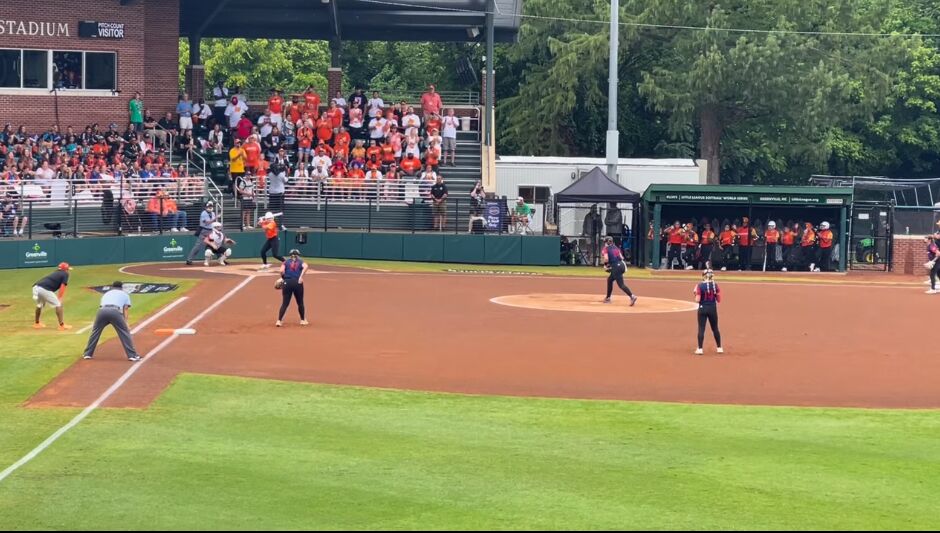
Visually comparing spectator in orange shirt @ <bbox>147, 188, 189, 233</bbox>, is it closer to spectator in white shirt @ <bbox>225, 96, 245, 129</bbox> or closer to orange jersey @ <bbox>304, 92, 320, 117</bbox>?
spectator in white shirt @ <bbox>225, 96, 245, 129</bbox>

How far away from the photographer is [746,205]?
47.6 metres

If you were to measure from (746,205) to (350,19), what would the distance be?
18.4 meters

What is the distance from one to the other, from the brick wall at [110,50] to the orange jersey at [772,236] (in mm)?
22988

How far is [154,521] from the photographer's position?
46.2 ft

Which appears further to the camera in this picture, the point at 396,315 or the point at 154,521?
the point at 396,315

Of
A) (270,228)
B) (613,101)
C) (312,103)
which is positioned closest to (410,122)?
(312,103)

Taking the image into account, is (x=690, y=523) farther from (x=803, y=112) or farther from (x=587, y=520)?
(x=803, y=112)

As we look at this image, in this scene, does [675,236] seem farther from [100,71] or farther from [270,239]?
[100,71]

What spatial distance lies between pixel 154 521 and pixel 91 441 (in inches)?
165

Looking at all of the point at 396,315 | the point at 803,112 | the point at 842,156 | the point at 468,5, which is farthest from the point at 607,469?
the point at 842,156

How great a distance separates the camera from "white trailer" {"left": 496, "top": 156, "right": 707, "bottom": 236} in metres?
51.6

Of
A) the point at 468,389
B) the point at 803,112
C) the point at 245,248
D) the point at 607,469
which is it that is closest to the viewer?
the point at 607,469

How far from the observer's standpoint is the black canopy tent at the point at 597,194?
47.2 m

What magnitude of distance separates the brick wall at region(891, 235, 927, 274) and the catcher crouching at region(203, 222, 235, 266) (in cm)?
2287
